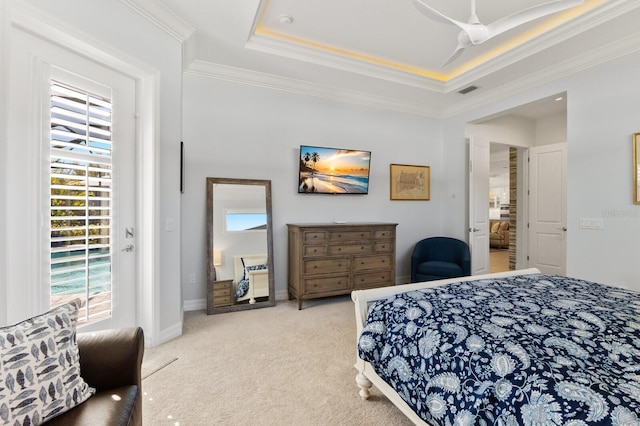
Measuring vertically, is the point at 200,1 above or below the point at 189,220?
above

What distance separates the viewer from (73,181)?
85.1 inches

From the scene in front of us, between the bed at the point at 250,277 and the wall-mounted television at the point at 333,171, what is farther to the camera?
the wall-mounted television at the point at 333,171

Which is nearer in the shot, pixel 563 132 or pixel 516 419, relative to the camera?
pixel 516 419

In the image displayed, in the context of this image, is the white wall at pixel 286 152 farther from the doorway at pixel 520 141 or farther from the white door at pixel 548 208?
the white door at pixel 548 208

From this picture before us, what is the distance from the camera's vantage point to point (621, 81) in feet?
10.2

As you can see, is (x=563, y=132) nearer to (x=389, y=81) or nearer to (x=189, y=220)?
(x=389, y=81)

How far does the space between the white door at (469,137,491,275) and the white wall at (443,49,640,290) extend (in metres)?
1.17

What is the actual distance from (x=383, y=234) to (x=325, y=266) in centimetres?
94

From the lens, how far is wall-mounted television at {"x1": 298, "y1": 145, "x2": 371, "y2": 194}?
4094mm

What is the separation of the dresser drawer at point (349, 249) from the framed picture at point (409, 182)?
125 centimetres

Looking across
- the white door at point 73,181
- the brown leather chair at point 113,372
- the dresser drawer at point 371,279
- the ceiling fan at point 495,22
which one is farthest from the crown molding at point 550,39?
the brown leather chair at point 113,372

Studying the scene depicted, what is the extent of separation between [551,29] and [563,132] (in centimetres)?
270

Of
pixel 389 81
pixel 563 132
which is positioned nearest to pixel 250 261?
pixel 389 81

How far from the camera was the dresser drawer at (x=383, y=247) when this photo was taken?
4004mm
